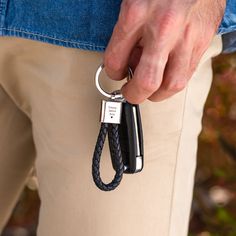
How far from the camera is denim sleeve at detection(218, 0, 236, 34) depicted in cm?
116

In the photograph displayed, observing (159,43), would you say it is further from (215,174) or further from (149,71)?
(215,174)

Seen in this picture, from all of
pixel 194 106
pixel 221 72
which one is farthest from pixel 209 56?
pixel 221 72

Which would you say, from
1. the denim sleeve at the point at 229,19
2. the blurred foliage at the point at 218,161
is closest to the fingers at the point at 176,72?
the denim sleeve at the point at 229,19

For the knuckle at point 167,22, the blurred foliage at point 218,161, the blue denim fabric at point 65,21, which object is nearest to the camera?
the knuckle at point 167,22

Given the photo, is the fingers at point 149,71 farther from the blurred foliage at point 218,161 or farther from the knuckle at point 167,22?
the blurred foliage at point 218,161

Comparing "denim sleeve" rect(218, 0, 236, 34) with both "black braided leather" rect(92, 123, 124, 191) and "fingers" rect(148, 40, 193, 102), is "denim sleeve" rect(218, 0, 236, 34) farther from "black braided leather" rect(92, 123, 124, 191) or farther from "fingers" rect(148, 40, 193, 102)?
"black braided leather" rect(92, 123, 124, 191)

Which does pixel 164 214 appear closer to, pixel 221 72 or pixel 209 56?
pixel 209 56

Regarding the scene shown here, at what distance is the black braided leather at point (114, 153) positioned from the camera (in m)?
1.11

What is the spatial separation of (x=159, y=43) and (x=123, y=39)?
0.06 metres

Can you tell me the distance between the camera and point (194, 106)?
4.00ft

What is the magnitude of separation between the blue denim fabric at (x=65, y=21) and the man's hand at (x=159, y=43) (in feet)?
0.21

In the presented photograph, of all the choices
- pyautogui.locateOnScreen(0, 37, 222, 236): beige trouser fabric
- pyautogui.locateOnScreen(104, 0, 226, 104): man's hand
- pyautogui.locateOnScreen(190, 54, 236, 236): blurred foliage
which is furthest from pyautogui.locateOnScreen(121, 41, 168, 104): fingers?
pyautogui.locateOnScreen(190, 54, 236, 236): blurred foliage

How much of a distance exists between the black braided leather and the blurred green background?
3.78 feet

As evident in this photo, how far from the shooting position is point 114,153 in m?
1.13
